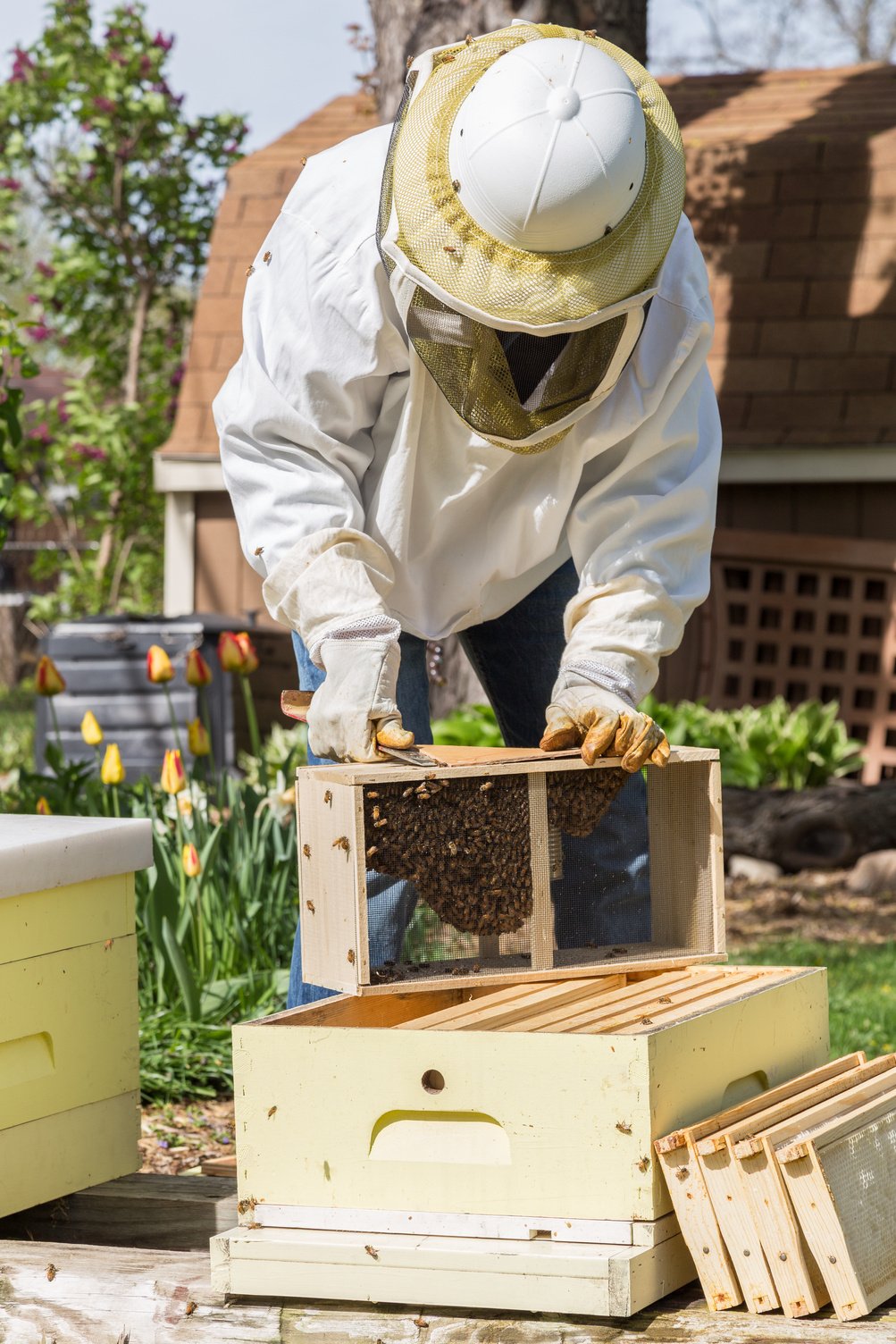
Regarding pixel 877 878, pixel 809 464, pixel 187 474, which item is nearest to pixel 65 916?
pixel 877 878

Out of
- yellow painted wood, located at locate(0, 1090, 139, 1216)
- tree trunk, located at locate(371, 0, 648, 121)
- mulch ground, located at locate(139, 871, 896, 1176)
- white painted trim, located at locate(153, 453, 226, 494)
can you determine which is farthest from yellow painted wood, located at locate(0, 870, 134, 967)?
white painted trim, located at locate(153, 453, 226, 494)

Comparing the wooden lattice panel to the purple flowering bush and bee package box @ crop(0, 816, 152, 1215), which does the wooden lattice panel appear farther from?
bee package box @ crop(0, 816, 152, 1215)

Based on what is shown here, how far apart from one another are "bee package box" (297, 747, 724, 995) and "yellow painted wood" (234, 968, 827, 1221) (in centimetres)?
17

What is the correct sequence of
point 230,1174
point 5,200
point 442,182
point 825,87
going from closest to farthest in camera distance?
point 442,182 → point 230,1174 → point 825,87 → point 5,200

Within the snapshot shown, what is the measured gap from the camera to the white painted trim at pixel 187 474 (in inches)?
305

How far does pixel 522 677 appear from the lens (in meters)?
2.42

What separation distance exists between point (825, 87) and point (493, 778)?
800cm

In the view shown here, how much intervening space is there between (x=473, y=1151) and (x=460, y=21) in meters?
4.51

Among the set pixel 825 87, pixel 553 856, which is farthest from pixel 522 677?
pixel 825 87

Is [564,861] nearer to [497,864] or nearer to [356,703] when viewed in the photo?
[497,864]

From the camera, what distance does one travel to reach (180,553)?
8086mm

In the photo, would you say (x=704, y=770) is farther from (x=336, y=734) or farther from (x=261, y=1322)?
(x=261, y=1322)

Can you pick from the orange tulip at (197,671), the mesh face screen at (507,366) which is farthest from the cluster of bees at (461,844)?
the orange tulip at (197,671)

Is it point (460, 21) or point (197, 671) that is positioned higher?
point (460, 21)
